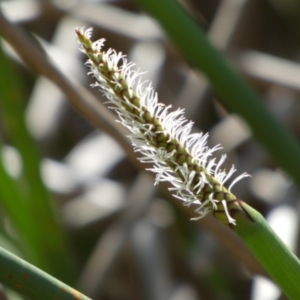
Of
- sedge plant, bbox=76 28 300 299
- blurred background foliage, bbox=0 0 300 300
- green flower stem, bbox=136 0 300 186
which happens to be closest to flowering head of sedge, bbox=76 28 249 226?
sedge plant, bbox=76 28 300 299

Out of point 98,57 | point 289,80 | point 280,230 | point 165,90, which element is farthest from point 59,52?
point 98,57

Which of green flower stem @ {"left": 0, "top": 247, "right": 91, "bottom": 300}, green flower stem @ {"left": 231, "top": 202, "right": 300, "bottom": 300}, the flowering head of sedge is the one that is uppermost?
the flowering head of sedge

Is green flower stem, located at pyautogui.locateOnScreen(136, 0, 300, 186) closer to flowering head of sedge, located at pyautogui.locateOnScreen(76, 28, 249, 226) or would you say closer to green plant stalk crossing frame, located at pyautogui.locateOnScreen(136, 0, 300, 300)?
green plant stalk crossing frame, located at pyautogui.locateOnScreen(136, 0, 300, 300)

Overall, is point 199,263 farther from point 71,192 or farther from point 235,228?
point 235,228

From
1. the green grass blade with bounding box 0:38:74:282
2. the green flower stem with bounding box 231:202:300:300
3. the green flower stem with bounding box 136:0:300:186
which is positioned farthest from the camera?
the green grass blade with bounding box 0:38:74:282

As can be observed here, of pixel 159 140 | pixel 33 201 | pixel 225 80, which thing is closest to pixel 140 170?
pixel 33 201

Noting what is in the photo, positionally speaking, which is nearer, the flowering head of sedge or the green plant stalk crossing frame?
the flowering head of sedge

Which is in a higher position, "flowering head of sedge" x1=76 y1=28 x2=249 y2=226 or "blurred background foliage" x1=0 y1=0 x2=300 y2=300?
"blurred background foliage" x1=0 y1=0 x2=300 y2=300
